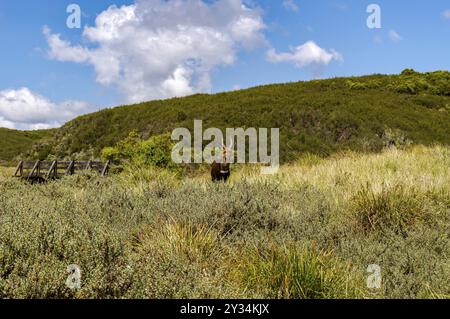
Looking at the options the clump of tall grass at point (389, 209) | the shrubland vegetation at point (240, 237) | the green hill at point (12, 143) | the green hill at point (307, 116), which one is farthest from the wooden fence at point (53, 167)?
the green hill at point (12, 143)

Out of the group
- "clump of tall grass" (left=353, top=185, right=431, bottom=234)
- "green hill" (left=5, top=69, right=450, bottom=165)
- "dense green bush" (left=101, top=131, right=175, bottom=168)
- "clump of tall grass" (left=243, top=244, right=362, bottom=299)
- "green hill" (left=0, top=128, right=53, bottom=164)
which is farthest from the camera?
"green hill" (left=0, top=128, right=53, bottom=164)

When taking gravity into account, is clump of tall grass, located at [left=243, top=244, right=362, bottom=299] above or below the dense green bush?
below

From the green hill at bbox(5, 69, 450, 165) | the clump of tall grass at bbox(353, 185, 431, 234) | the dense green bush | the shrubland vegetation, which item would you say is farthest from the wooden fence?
the clump of tall grass at bbox(353, 185, 431, 234)

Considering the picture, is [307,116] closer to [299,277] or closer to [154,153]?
[154,153]

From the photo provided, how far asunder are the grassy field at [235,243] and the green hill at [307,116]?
1397 cm

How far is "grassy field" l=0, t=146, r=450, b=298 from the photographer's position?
3215 millimetres

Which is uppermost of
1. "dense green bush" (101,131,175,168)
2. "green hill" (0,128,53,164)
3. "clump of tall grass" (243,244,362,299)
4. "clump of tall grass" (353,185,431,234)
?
"green hill" (0,128,53,164)

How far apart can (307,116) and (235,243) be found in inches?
852

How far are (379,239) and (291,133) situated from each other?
18639 millimetres

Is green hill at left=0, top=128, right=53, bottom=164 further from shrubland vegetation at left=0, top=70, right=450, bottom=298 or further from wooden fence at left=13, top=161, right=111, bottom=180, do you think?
shrubland vegetation at left=0, top=70, right=450, bottom=298

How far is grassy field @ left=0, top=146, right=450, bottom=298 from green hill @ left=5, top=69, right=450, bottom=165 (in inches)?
550

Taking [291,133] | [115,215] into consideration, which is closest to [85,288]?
[115,215]

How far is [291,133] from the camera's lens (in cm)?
2380

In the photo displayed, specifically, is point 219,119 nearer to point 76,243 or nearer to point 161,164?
point 161,164
